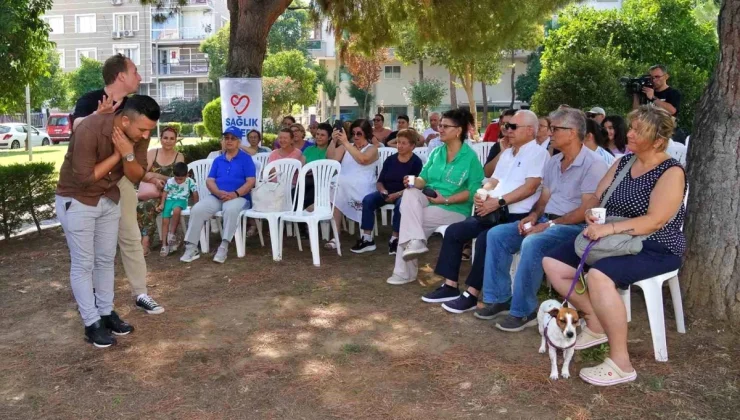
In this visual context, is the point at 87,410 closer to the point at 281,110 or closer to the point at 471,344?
the point at 471,344

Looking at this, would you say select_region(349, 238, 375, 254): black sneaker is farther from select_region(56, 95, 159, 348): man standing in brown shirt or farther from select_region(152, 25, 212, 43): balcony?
select_region(152, 25, 212, 43): balcony

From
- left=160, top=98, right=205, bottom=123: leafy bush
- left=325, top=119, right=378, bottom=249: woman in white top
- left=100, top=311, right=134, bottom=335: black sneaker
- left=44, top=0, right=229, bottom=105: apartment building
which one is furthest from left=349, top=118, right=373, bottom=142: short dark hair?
left=44, top=0, right=229, bottom=105: apartment building

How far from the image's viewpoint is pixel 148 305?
507cm

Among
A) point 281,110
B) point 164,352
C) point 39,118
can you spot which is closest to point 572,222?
point 164,352

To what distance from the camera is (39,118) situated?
1901 inches

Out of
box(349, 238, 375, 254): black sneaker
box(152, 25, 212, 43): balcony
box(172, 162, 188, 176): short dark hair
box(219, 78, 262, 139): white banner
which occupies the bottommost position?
box(349, 238, 375, 254): black sneaker

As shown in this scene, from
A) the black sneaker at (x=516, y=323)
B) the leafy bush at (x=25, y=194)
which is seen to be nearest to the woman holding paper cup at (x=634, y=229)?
the black sneaker at (x=516, y=323)

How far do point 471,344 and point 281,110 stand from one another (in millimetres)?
33164

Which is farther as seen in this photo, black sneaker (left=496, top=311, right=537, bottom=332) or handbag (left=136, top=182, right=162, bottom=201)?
handbag (left=136, top=182, right=162, bottom=201)

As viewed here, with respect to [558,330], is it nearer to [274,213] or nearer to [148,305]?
[148,305]

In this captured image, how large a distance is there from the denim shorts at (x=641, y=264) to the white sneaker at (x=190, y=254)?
4194 millimetres

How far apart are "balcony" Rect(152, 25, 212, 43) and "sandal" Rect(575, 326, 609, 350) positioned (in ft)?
179

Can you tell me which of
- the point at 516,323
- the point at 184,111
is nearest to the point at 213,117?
the point at 516,323

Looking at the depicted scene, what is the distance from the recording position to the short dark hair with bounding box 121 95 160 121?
421 cm
